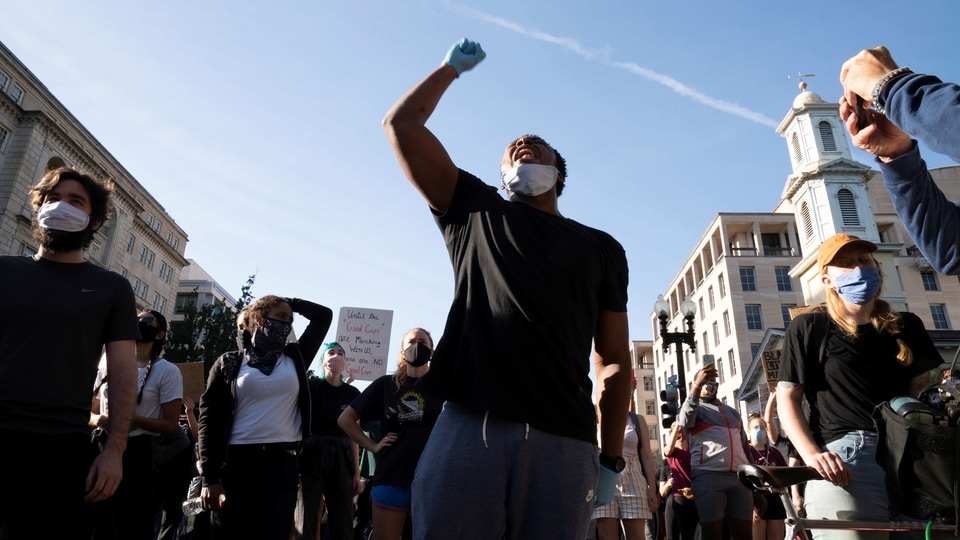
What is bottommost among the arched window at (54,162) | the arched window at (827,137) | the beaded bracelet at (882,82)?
the beaded bracelet at (882,82)

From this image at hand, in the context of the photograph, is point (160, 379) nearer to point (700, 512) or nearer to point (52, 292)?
point (52, 292)

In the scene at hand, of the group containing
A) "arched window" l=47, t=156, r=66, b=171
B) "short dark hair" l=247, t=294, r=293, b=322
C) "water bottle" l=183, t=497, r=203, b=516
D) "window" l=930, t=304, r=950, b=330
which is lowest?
"water bottle" l=183, t=497, r=203, b=516

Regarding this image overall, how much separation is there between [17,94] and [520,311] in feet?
156

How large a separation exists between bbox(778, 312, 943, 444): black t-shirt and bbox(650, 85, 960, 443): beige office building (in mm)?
33510

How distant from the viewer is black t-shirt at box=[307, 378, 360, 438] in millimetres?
6762

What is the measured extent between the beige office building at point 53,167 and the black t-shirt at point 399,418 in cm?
2919

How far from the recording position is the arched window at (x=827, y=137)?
47.4 metres

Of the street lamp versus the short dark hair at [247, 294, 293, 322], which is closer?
the short dark hair at [247, 294, 293, 322]

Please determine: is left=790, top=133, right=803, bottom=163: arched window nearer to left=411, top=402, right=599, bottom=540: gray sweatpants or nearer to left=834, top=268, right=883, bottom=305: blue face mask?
left=834, top=268, right=883, bottom=305: blue face mask

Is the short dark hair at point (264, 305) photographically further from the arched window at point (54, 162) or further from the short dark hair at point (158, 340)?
the arched window at point (54, 162)

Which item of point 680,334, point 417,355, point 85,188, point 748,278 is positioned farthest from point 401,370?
point 748,278

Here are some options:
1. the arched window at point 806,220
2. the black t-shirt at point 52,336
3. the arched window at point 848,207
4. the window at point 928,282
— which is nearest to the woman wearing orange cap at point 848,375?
the black t-shirt at point 52,336

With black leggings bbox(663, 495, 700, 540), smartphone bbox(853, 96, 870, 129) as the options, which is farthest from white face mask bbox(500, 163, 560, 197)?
black leggings bbox(663, 495, 700, 540)

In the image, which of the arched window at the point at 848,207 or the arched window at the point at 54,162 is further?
the arched window at the point at 848,207
